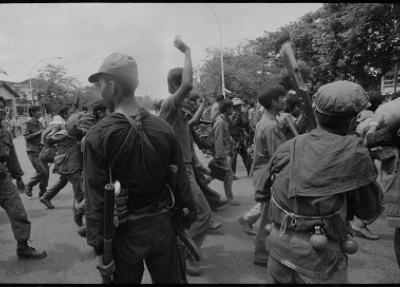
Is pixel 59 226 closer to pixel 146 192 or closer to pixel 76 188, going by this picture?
pixel 76 188

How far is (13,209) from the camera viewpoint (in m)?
3.94

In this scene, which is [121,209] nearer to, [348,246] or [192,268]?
[348,246]

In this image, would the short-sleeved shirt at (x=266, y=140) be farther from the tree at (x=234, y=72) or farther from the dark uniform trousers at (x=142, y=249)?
the tree at (x=234, y=72)

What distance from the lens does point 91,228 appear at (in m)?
1.91

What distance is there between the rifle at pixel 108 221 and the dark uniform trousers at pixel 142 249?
86 mm

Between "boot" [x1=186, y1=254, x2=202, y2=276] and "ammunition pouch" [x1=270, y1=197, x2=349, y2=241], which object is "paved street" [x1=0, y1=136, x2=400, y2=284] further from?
"ammunition pouch" [x1=270, y1=197, x2=349, y2=241]

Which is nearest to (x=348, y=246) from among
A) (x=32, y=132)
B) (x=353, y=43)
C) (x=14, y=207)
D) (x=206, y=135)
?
(x=14, y=207)

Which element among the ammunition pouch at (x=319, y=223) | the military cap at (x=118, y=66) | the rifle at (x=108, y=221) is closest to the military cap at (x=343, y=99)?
the ammunition pouch at (x=319, y=223)

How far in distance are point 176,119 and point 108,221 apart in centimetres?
181

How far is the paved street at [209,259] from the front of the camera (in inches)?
134

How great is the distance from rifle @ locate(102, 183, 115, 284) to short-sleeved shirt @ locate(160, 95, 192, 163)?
154 cm

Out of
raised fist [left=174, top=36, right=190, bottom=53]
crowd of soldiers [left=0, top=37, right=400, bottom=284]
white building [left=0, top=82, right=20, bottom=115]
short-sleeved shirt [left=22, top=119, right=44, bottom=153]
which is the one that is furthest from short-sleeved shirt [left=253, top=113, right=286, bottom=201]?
white building [left=0, top=82, right=20, bottom=115]

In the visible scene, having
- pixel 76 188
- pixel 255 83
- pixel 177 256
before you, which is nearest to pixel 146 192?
pixel 177 256

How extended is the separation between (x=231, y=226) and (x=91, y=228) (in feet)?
10.6
